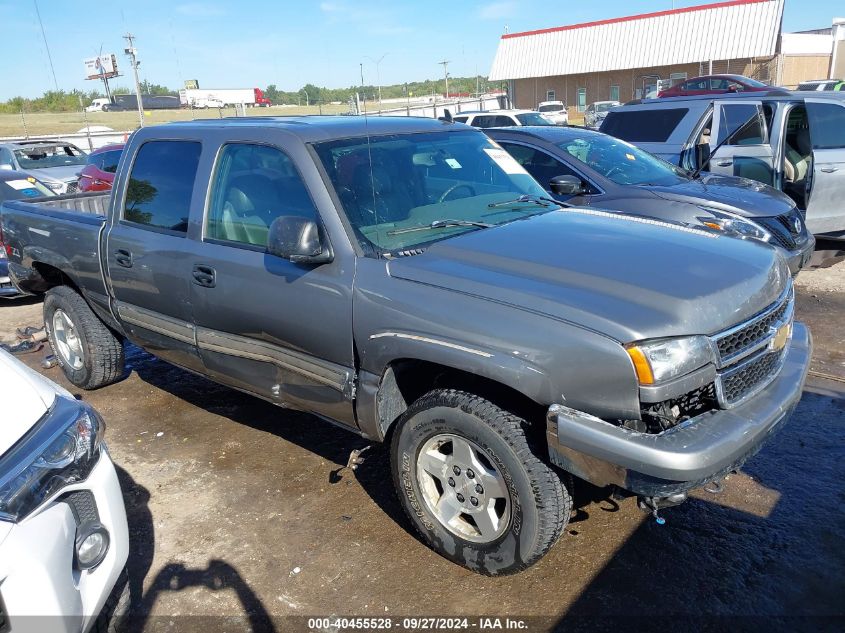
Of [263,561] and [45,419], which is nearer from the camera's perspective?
[45,419]

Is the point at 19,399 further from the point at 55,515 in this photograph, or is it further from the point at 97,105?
the point at 97,105

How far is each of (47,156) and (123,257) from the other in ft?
43.0

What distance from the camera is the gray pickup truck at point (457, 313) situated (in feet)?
8.38

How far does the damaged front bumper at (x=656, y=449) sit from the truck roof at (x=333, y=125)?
1969 millimetres

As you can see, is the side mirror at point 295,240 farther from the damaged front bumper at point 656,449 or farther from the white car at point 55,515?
the damaged front bumper at point 656,449

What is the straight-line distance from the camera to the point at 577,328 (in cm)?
255

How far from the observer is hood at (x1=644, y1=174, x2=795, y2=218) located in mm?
6492

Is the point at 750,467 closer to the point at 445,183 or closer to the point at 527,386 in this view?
the point at 527,386

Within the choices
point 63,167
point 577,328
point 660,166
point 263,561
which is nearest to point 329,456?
point 263,561

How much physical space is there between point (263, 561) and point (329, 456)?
1034 mm

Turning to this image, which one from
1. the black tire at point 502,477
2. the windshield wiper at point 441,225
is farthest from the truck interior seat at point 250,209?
the black tire at point 502,477

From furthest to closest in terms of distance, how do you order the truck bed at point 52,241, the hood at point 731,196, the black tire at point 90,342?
the hood at point 731,196
the black tire at point 90,342
the truck bed at point 52,241

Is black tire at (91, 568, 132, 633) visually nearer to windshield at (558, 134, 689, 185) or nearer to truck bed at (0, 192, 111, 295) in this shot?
truck bed at (0, 192, 111, 295)

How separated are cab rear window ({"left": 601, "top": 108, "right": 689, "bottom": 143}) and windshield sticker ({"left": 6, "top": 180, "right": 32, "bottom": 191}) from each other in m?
8.38
